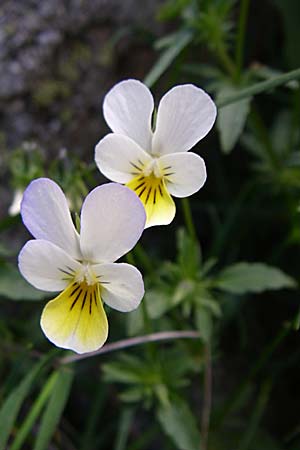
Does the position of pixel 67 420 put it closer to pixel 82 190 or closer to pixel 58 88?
pixel 82 190

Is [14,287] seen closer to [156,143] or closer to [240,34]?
[156,143]

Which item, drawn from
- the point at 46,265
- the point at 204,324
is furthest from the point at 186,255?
the point at 46,265

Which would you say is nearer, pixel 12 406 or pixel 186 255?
pixel 12 406

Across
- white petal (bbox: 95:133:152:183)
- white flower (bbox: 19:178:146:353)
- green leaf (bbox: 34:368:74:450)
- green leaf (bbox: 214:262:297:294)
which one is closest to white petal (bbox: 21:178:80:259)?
white flower (bbox: 19:178:146:353)

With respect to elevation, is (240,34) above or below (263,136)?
above

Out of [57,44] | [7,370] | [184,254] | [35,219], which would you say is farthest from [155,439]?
[57,44]

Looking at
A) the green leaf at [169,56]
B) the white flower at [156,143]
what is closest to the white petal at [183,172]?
the white flower at [156,143]
